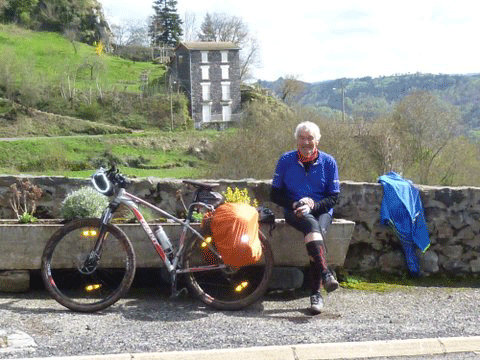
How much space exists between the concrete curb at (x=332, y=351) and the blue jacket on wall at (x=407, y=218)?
2145mm

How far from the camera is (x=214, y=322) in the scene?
18.9ft

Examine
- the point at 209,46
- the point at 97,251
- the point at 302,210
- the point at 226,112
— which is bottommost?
the point at 226,112

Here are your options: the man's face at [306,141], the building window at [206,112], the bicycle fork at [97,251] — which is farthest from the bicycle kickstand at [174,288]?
the building window at [206,112]

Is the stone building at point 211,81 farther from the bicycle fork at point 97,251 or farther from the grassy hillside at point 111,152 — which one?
the bicycle fork at point 97,251

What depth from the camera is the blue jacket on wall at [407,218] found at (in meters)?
7.42

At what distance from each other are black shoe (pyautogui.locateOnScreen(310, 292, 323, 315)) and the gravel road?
0.06m

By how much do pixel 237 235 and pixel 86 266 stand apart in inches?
51.2

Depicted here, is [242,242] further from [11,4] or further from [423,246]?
[11,4]

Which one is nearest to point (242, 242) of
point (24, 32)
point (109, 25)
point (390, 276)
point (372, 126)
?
point (390, 276)

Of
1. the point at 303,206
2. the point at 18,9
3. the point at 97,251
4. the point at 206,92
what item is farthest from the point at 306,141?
the point at 18,9

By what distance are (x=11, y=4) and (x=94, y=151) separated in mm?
43834

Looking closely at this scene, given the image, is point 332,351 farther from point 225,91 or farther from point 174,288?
point 225,91

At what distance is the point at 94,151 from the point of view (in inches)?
2889

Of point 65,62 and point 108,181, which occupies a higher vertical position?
point 65,62
